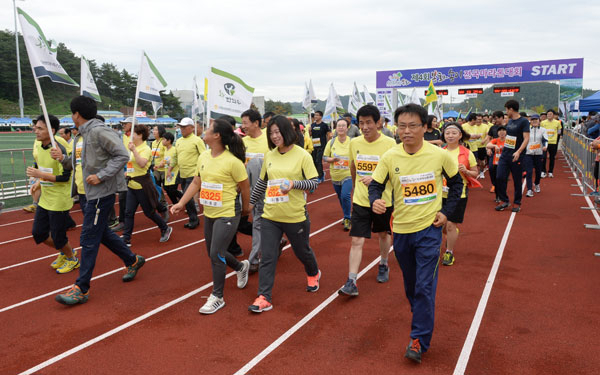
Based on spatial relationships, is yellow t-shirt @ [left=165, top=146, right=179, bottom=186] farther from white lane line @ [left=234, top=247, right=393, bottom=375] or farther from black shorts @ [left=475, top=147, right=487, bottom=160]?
black shorts @ [left=475, top=147, right=487, bottom=160]

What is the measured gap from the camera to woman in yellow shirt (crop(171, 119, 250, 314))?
14.5 ft

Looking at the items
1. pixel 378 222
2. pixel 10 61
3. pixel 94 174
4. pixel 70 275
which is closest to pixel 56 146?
pixel 94 174

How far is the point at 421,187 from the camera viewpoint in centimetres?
333

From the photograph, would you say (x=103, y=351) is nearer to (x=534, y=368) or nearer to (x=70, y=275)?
(x=70, y=275)

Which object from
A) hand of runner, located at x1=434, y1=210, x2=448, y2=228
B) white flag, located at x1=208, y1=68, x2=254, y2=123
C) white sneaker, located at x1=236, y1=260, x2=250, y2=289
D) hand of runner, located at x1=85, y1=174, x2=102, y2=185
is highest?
white flag, located at x1=208, y1=68, x2=254, y2=123

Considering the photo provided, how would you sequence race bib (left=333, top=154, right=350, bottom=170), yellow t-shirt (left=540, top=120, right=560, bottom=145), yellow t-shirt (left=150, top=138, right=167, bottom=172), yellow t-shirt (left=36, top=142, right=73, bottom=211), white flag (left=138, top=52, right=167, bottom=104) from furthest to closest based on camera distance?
1. yellow t-shirt (left=540, top=120, right=560, bottom=145)
2. yellow t-shirt (left=150, top=138, right=167, bottom=172)
3. race bib (left=333, top=154, right=350, bottom=170)
4. white flag (left=138, top=52, right=167, bottom=104)
5. yellow t-shirt (left=36, top=142, right=73, bottom=211)

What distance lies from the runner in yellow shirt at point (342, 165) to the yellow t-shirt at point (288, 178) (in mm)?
2439

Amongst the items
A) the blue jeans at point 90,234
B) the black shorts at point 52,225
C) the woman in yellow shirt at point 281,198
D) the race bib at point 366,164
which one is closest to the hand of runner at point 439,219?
the woman in yellow shirt at point 281,198

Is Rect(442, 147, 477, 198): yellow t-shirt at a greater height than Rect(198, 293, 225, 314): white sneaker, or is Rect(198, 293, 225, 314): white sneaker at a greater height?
Rect(442, 147, 477, 198): yellow t-shirt

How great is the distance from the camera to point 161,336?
13.0ft

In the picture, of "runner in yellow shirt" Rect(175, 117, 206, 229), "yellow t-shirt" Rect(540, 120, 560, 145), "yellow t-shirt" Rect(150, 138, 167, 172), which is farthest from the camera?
"yellow t-shirt" Rect(540, 120, 560, 145)

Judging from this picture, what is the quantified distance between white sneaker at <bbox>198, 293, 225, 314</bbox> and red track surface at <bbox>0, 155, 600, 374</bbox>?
2.5 inches

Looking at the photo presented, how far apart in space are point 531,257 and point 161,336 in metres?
4.90

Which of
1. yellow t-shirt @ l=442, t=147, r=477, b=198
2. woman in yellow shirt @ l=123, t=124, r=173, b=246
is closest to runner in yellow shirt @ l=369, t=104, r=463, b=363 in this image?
yellow t-shirt @ l=442, t=147, r=477, b=198
